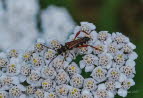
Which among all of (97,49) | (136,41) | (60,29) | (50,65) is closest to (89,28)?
(97,49)

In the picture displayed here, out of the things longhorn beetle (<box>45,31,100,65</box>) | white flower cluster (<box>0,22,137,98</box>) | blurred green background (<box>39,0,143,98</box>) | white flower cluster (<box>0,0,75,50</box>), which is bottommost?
white flower cluster (<box>0,22,137,98</box>)

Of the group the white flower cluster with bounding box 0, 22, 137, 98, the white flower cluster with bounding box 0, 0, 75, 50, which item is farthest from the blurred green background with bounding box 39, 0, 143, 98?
the white flower cluster with bounding box 0, 22, 137, 98

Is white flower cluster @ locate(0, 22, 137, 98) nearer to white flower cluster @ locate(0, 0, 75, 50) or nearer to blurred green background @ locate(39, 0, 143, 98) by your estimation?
white flower cluster @ locate(0, 0, 75, 50)

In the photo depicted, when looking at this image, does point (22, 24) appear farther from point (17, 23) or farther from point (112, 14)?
point (112, 14)

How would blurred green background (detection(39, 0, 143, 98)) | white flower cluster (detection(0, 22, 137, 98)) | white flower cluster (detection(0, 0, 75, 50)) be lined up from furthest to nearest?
blurred green background (detection(39, 0, 143, 98)), white flower cluster (detection(0, 0, 75, 50)), white flower cluster (detection(0, 22, 137, 98))

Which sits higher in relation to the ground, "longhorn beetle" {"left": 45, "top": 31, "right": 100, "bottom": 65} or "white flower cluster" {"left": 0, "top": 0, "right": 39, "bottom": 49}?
"white flower cluster" {"left": 0, "top": 0, "right": 39, "bottom": 49}

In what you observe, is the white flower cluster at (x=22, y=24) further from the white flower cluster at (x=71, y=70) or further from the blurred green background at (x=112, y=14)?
the white flower cluster at (x=71, y=70)
